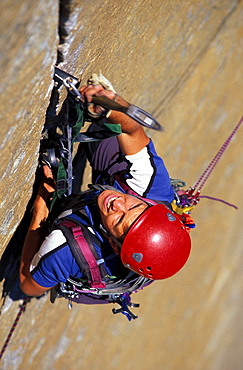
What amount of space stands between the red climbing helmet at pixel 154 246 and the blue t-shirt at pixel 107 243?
0.19 metres

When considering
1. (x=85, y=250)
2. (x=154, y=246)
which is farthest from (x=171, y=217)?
(x=85, y=250)

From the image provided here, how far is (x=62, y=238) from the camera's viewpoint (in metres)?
1.80

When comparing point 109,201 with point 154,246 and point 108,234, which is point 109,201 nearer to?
point 108,234

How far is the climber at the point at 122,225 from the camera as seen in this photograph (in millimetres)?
1709

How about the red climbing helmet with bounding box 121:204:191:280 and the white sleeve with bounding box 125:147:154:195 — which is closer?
the red climbing helmet with bounding box 121:204:191:280

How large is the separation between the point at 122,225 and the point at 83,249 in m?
0.21

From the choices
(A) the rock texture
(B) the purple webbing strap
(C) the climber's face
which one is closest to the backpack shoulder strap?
(B) the purple webbing strap

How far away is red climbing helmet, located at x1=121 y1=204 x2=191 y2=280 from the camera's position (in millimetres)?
1703

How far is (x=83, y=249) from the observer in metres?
1.79

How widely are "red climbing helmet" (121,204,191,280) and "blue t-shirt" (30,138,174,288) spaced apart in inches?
7.7

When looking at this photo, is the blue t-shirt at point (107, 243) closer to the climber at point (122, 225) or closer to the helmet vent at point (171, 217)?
the climber at point (122, 225)

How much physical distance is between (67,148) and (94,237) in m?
0.43

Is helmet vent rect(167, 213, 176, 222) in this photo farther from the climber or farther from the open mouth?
the open mouth

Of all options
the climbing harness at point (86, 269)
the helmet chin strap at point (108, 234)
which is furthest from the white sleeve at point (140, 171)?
the helmet chin strap at point (108, 234)
